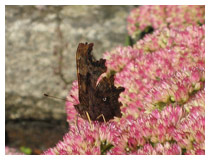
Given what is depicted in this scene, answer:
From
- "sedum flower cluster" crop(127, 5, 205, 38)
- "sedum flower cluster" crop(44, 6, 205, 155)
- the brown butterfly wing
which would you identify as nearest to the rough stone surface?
"sedum flower cluster" crop(127, 5, 205, 38)

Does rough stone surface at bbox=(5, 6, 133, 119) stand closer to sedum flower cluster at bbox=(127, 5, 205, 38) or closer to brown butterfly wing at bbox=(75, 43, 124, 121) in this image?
sedum flower cluster at bbox=(127, 5, 205, 38)

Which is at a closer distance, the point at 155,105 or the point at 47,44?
the point at 155,105

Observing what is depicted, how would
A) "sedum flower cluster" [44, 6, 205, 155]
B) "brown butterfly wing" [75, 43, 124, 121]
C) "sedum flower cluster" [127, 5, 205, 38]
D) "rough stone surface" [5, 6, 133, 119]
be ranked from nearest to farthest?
"sedum flower cluster" [44, 6, 205, 155] → "brown butterfly wing" [75, 43, 124, 121] → "sedum flower cluster" [127, 5, 205, 38] → "rough stone surface" [5, 6, 133, 119]

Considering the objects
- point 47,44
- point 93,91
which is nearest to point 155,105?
point 93,91

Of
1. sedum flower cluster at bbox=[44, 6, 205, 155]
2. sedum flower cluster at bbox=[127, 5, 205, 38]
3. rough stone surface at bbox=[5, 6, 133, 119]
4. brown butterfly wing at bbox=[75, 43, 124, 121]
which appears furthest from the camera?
rough stone surface at bbox=[5, 6, 133, 119]

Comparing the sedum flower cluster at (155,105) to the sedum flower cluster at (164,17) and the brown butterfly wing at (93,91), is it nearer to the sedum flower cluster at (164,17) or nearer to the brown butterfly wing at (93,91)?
the brown butterfly wing at (93,91)

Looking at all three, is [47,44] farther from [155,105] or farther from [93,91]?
[155,105]

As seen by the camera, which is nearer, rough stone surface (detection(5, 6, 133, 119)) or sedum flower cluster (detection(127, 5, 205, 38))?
sedum flower cluster (detection(127, 5, 205, 38))
